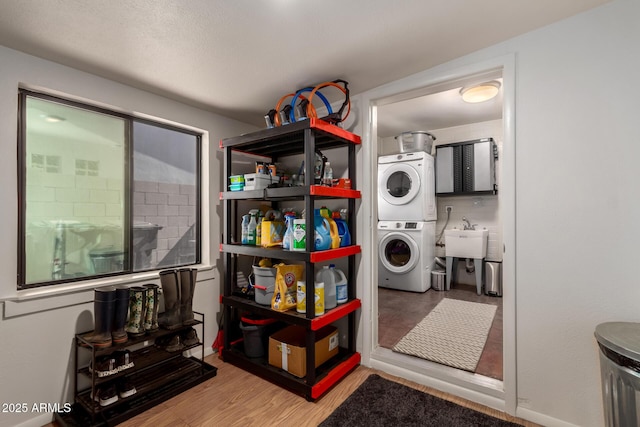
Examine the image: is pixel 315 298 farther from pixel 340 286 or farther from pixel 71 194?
pixel 71 194

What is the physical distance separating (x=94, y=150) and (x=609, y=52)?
297 centimetres

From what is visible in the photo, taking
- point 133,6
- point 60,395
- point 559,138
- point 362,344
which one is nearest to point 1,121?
point 133,6

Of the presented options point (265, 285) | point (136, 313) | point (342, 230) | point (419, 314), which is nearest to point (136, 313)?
point (136, 313)

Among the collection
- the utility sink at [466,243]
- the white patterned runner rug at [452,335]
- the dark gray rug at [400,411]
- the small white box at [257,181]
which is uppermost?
the small white box at [257,181]

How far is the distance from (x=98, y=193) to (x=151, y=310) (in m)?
0.88

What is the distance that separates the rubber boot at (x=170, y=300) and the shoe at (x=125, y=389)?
0.35m

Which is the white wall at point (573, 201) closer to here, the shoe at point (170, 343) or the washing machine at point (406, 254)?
the shoe at point (170, 343)

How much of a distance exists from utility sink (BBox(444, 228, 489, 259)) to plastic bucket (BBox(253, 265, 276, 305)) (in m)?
2.81

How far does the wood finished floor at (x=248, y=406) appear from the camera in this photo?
1637 mm

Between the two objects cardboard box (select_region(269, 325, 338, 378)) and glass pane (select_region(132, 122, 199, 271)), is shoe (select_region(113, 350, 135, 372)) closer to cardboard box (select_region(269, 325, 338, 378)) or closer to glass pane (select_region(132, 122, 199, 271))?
glass pane (select_region(132, 122, 199, 271))

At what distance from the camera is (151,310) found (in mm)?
1896

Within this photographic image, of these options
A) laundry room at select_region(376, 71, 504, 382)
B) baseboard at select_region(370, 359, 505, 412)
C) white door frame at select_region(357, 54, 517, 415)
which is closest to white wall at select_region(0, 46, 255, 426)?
white door frame at select_region(357, 54, 517, 415)

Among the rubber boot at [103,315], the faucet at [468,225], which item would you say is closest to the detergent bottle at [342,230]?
the rubber boot at [103,315]

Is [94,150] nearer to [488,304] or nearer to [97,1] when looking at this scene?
[97,1]
